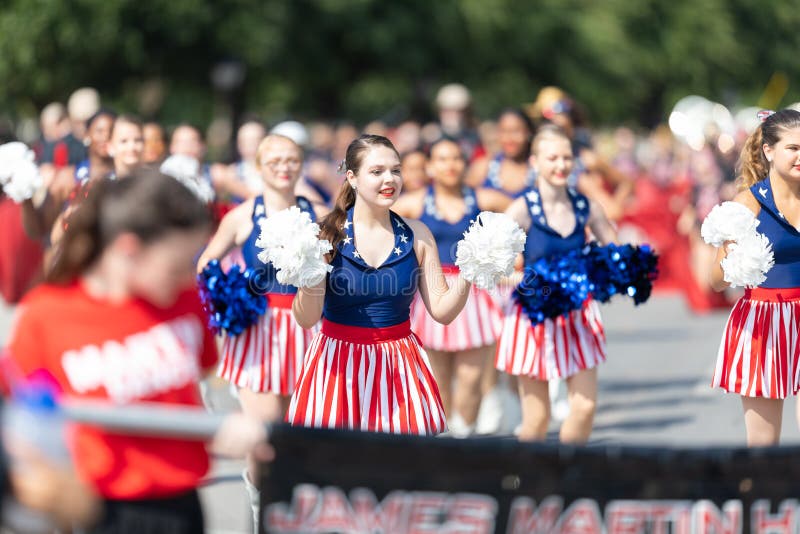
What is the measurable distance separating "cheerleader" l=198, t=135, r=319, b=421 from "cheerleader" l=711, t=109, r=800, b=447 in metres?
2.29

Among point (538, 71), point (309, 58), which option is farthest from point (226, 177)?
point (538, 71)

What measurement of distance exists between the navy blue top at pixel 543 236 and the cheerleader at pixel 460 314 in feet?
3.33

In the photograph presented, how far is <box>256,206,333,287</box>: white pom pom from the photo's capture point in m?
5.40

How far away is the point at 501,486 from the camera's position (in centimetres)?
376

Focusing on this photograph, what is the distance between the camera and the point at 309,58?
39.7 m

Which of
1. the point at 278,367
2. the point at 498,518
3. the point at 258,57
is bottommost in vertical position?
the point at 498,518

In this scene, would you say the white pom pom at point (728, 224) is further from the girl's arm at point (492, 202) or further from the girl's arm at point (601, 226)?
the girl's arm at point (492, 202)

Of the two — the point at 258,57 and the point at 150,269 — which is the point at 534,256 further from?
the point at 258,57

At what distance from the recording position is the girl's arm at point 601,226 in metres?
7.48

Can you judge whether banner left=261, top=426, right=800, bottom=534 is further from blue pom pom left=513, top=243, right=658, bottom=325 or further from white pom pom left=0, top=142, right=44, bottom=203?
white pom pom left=0, top=142, right=44, bottom=203

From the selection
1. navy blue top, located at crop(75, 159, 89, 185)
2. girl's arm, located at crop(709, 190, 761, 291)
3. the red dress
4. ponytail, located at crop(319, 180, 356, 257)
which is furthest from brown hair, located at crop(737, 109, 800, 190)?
the red dress

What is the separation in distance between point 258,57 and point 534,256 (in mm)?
28791

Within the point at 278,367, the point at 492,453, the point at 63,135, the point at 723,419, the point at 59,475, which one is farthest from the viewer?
the point at 63,135

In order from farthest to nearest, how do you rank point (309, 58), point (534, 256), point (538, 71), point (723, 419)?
point (538, 71), point (309, 58), point (723, 419), point (534, 256)
